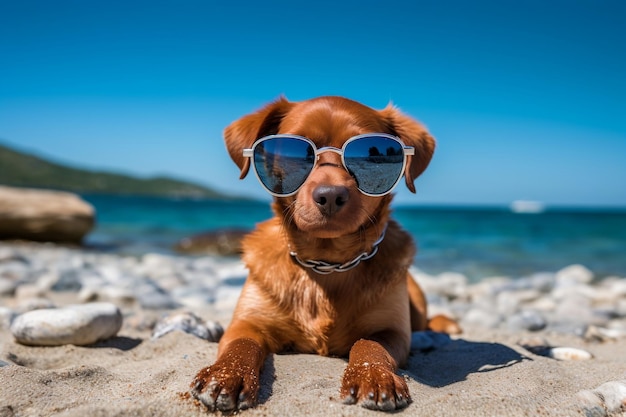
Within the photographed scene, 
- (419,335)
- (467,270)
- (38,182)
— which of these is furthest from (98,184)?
(419,335)

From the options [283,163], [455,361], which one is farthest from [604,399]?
[283,163]

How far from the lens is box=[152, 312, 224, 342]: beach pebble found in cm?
398

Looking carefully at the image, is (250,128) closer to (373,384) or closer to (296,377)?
(296,377)

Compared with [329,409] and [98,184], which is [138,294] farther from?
[98,184]

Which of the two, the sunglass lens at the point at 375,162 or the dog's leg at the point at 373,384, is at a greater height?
the sunglass lens at the point at 375,162

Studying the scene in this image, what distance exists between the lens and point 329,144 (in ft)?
10.5

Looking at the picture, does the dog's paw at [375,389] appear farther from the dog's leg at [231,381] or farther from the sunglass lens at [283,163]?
the sunglass lens at [283,163]

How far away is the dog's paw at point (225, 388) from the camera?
227cm

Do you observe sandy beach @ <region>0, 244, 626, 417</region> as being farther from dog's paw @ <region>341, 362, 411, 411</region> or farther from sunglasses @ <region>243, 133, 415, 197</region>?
sunglasses @ <region>243, 133, 415, 197</region>

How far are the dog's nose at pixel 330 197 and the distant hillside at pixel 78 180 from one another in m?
84.1

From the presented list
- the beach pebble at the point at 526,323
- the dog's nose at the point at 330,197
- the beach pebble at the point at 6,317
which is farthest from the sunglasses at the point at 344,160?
the beach pebble at the point at 526,323

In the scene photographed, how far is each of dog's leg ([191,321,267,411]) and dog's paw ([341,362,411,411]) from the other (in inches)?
17.1

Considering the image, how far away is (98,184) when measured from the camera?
9700cm

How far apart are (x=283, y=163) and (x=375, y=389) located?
147 centimetres
